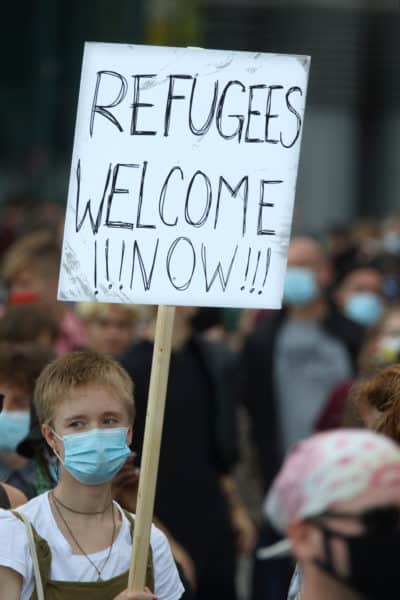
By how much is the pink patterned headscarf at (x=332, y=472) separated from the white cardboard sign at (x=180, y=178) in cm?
137

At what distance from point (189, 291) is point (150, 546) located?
635 millimetres

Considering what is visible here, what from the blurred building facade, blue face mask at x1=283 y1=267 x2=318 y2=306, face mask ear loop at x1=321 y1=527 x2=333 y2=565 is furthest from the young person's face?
the blurred building facade

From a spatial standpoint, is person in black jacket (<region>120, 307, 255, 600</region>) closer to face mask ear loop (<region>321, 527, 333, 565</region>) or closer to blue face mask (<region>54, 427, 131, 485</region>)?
blue face mask (<region>54, 427, 131, 485</region>)

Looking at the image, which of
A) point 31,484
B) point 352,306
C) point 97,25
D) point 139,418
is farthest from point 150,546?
point 97,25

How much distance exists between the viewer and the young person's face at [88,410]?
3.80 metres

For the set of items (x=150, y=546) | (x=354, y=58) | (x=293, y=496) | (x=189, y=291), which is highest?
(x=354, y=58)

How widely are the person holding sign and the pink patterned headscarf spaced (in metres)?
1.01

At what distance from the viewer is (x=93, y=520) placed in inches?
148

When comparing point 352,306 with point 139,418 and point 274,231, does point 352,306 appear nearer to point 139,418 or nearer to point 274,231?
point 139,418

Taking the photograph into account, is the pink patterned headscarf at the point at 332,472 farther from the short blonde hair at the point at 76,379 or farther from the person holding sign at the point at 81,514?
the short blonde hair at the point at 76,379

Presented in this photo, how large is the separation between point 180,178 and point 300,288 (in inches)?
187

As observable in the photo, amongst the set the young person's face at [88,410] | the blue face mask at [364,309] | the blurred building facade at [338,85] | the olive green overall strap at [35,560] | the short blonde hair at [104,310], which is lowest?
the olive green overall strap at [35,560]

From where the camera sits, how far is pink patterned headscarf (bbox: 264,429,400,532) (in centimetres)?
254

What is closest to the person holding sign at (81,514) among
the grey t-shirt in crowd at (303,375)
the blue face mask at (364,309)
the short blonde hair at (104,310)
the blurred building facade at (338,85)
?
the short blonde hair at (104,310)
